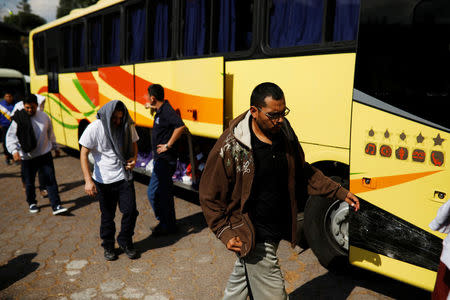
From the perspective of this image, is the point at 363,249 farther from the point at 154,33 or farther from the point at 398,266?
the point at 154,33

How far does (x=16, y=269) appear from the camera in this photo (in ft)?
13.8

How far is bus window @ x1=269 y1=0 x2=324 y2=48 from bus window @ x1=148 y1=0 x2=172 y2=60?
2.11 meters

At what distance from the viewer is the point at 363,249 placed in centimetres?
340

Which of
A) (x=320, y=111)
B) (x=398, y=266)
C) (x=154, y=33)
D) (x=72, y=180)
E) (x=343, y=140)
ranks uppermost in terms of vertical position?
(x=154, y=33)

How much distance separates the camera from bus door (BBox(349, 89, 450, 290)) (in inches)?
115

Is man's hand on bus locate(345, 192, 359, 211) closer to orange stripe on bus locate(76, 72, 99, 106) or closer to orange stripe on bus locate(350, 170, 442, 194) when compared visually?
orange stripe on bus locate(350, 170, 442, 194)

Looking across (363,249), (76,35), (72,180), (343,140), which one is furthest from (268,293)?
(76,35)

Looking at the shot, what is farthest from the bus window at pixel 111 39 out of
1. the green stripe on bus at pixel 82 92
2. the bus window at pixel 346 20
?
the bus window at pixel 346 20

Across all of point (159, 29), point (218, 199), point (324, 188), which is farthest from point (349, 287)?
point (159, 29)

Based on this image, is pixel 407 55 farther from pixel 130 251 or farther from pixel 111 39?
pixel 111 39

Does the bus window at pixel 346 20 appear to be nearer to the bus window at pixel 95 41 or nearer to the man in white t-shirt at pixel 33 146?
the man in white t-shirt at pixel 33 146

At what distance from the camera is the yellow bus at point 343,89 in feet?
9.64

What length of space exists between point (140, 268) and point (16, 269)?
133cm

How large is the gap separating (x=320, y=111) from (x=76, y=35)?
6677mm
